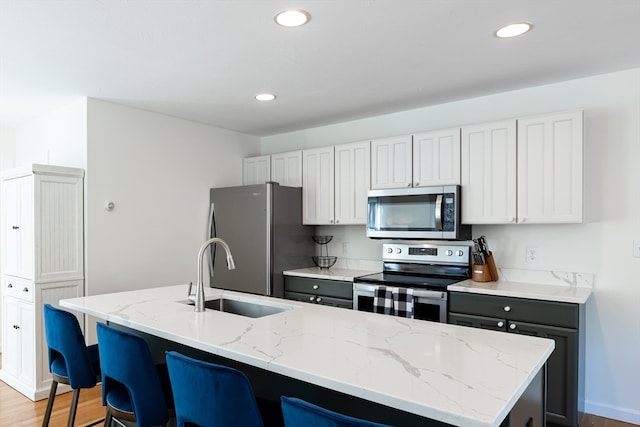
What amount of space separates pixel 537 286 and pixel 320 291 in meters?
1.73

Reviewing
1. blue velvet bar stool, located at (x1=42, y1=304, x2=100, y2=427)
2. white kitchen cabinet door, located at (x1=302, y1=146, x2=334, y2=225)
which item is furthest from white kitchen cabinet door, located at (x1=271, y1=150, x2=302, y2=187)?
blue velvet bar stool, located at (x1=42, y1=304, x2=100, y2=427)

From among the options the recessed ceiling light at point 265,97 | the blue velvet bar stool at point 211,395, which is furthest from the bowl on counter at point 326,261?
the blue velvet bar stool at point 211,395

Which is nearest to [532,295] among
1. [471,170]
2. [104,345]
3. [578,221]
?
[578,221]

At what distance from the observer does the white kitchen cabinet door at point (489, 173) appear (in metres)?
3.12

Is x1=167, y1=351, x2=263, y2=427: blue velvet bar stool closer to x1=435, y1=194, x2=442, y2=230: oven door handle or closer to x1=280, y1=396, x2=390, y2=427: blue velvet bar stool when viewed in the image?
x1=280, y1=396, x2=390, y2=427: blue velvet bar stool

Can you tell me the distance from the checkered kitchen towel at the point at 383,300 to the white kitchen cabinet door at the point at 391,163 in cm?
90

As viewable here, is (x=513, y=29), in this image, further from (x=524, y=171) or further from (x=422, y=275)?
(x=422, y=275)

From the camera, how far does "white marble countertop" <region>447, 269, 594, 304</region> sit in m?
2.74

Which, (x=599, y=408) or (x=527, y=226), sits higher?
(x=527, y=226)

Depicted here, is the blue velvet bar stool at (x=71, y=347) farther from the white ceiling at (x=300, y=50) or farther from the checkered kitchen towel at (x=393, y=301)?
the checkered kitchen towel at (x=393, y=301)

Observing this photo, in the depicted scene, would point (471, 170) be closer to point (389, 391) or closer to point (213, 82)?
point (213, 82)

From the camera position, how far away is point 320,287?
3834 millimetres

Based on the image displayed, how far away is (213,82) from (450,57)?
65.5 inches

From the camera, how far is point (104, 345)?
179 cm
